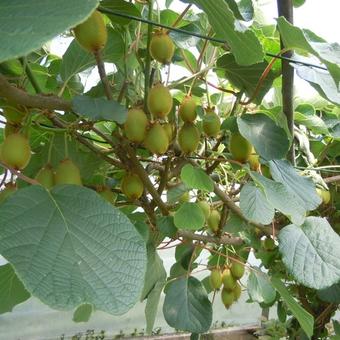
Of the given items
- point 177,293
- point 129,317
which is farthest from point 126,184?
point 129,317

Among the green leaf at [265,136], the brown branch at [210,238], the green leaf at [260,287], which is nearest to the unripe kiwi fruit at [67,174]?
the green leaf at [265,136]

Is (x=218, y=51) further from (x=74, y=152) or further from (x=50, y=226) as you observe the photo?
(x=50, y=226)

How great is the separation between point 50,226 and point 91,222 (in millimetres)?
39

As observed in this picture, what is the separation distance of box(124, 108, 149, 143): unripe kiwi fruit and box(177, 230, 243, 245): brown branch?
301mm

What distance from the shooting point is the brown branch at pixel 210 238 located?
2.90 feet

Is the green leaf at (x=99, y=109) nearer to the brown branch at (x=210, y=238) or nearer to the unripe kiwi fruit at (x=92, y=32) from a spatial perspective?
the unripe kiwi fruit at (x=92, y=32)

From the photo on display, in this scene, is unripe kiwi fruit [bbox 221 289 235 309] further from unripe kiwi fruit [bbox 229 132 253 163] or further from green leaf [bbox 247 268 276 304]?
unripe kiwi fruit [bbox 229 132 253 163]

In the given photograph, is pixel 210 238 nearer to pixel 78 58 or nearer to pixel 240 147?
pixel 240 147

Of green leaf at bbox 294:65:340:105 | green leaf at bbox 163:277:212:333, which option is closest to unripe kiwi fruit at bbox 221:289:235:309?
green leaf at bbox 163:277:212:333

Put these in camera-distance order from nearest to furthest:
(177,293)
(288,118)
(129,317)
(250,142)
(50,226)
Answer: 1. (50,226)
2. (250,142)
3. (288,118)
4. (177,293)
5. (129,317)

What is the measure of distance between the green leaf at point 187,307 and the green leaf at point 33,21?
67 cm

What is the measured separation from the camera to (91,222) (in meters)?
0.47

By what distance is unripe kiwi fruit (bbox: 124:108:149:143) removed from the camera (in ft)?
1.91

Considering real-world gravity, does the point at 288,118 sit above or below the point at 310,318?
above
